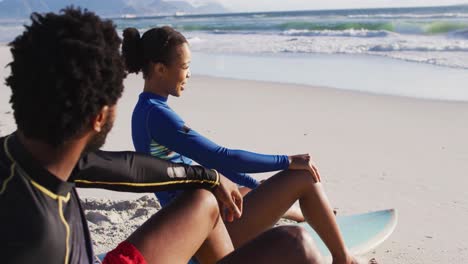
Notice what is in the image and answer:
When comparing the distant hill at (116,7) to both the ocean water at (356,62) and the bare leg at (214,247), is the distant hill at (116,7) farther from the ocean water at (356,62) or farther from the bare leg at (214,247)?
the bare leg at (214,247)

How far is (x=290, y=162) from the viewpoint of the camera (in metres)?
3.12

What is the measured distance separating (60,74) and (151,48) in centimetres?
173

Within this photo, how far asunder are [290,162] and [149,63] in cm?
82

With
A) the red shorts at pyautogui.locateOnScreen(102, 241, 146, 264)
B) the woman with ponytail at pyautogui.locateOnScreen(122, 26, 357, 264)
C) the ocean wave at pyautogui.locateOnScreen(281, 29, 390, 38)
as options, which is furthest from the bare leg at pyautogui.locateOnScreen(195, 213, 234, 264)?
the ocean wave at pyautogui.locateOnScreen(281, 29, 390, 38)

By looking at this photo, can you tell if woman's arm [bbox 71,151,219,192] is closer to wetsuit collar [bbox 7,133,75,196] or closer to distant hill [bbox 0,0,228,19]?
wetsuit collar [bbox 7,133,75,196]

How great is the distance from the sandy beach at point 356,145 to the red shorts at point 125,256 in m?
1.81

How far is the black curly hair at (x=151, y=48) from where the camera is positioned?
128 inches

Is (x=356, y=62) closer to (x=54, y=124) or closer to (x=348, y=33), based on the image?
(x=348, y=33)

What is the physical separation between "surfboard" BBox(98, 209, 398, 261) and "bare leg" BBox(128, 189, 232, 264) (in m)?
1.35

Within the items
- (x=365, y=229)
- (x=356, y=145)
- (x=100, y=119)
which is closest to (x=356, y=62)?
(x=356, y=145)

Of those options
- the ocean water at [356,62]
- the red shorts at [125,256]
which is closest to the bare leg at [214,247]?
the red shorts at [125,256]

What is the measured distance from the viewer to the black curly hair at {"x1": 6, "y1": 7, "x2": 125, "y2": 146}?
1589 millimetres

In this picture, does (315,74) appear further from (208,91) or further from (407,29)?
(407,29)

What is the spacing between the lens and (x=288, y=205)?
3.22 metres
